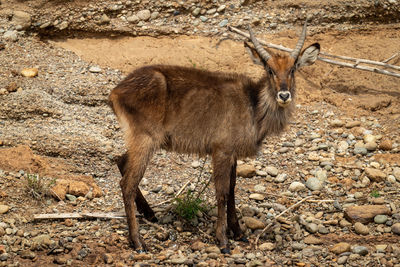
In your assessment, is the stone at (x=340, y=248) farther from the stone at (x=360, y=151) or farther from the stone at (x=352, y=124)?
the stone at (x=352, y=124)

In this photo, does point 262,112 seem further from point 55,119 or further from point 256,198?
point 55,119

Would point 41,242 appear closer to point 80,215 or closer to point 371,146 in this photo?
point 80,215

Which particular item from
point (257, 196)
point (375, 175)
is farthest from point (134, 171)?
point (375, 175)

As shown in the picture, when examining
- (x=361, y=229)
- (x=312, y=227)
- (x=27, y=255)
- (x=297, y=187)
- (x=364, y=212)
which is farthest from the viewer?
(x=297, y=187)

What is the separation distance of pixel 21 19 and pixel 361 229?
7.87 meters

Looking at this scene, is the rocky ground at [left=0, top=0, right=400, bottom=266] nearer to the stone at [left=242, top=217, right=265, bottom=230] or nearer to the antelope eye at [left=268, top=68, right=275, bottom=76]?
the stone at [left=242, top=217, right=265, bottom=230]

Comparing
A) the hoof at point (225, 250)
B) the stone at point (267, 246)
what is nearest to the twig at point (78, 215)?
the hoof at point (225, 250)

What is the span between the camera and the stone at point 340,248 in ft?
22.7

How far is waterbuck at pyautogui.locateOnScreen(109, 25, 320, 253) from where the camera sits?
7.04 meters

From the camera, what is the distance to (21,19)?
11.5 meters

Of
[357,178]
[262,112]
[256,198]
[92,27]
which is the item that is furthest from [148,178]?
[92,27]

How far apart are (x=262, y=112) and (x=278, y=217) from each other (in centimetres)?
152

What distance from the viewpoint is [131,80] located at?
727cm

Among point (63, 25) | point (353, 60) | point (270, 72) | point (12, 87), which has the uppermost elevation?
point (270, 72)
